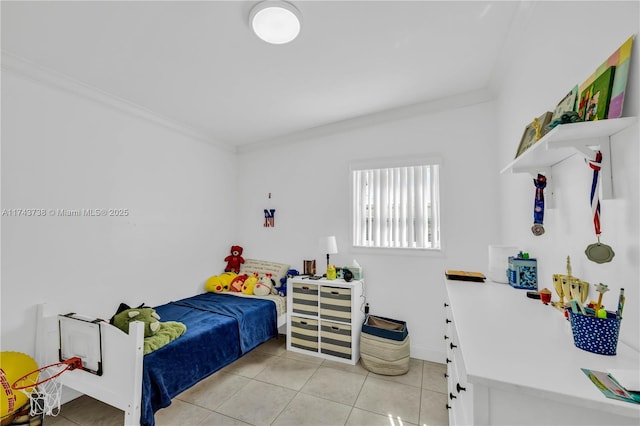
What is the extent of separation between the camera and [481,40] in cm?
187

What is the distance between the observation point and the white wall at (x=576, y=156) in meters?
0.84

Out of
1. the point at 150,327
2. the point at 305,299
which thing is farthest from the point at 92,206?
the point at 305,299

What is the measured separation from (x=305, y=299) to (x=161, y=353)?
1410 millimetres

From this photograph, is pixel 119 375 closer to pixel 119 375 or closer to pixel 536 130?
pixel 119 375

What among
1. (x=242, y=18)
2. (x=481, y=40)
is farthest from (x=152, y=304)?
(x=481, y=40)

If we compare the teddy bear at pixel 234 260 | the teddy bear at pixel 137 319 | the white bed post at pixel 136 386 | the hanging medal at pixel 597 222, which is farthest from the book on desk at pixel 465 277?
the teddy bear at pixel 234 260

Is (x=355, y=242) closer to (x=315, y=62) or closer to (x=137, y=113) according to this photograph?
(x=315, y=62)

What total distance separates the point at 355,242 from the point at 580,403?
257 centimetres

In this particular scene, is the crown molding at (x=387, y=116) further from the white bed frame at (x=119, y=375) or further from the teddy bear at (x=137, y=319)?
the white bed frame at (x=119, y=375)

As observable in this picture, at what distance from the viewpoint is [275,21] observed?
159 cm

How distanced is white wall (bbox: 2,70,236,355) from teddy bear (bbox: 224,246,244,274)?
1.14 ft

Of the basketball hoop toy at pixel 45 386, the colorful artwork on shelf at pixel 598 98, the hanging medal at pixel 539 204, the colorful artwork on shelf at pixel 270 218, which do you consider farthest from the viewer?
the colorful artwork on shelf at pixel 270 218

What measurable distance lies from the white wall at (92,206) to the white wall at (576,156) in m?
3.31

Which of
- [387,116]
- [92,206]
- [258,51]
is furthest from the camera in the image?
[387,116]
